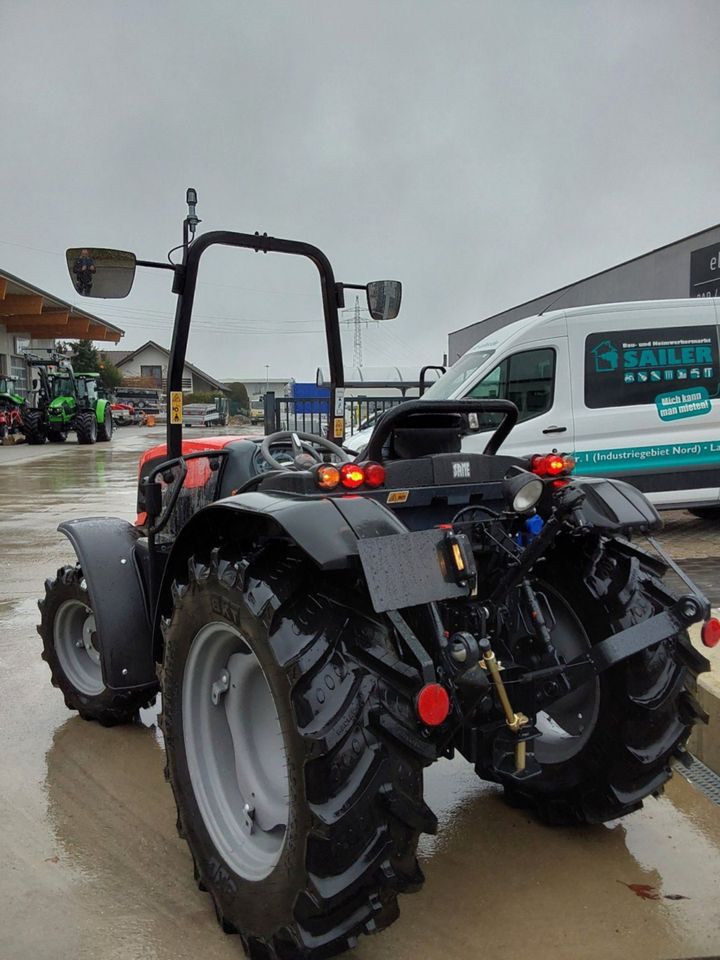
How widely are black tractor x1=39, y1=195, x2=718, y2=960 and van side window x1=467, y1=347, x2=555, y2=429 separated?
15.4 feet

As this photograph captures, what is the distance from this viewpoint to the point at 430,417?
2.54 meters

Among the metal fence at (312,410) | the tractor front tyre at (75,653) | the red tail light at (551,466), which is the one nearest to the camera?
the red tail light at (551,466)

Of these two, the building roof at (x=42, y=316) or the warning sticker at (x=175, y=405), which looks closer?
the warning sticker at (x=175, y=405)

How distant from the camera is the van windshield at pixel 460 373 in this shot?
25.5ft

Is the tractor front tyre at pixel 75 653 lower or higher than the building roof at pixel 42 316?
lower

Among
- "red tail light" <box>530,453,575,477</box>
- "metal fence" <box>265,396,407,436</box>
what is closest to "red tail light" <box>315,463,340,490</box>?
"red tail light" <box>530,453,575,477</box>

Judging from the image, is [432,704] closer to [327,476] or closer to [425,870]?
[327,476]

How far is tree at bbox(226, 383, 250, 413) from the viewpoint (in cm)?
5422

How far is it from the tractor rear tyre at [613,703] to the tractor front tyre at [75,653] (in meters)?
1.80

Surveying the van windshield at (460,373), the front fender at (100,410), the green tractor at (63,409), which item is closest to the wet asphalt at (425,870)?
the van windshield at (460,373)

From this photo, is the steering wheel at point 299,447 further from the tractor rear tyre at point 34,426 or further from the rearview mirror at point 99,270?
the tractor rear tyre at point 34,426

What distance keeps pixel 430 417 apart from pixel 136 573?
149cm

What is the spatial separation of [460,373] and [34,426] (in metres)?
20.2

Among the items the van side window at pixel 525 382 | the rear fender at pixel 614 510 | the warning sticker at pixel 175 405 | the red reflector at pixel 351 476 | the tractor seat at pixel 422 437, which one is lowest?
the rear fender at pixel 614 510
